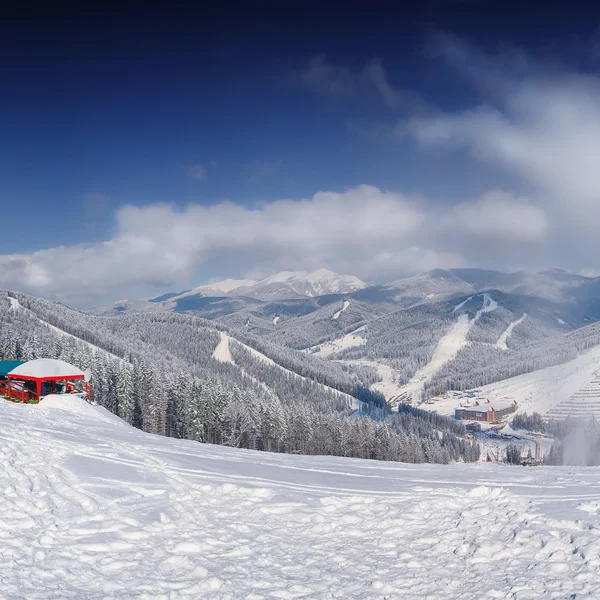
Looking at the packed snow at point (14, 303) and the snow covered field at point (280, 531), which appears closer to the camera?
the snow covered field at point (280, 531)

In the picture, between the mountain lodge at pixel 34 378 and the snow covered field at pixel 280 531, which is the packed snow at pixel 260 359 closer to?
the mountain lodge at pixel 34 378

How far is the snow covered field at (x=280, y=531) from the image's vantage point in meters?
7.60

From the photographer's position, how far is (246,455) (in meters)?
19.9

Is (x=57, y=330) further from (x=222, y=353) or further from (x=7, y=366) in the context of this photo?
(x=7, y=366)

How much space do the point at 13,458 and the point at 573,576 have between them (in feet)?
51.0

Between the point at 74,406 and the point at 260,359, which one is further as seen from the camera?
the point at 260,359

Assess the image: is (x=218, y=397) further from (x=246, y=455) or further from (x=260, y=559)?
(x=260, y=559)

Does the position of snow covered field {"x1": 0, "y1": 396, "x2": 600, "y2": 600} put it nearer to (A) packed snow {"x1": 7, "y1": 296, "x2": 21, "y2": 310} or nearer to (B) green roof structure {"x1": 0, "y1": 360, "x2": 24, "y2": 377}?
(B) green roof structure {"x1": 0, "y1": 360, "x2": 24, "y2": 377}

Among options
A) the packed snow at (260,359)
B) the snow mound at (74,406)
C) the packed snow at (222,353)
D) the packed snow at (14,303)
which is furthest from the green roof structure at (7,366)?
the packed snow at (222,353)

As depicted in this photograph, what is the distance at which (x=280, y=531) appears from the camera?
33.6 ft

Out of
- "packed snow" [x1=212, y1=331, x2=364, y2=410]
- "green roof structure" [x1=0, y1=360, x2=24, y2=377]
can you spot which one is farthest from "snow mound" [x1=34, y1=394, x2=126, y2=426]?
"packed snow" [x1=212, y1=331, x2=364, y2=410]

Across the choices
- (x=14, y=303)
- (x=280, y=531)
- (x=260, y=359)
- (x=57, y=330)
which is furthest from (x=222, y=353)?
(x=280, y=531)

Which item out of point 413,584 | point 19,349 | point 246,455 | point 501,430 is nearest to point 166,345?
point 19,349

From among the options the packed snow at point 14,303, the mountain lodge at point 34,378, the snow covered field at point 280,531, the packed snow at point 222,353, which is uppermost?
the packed snow at point 14,303
